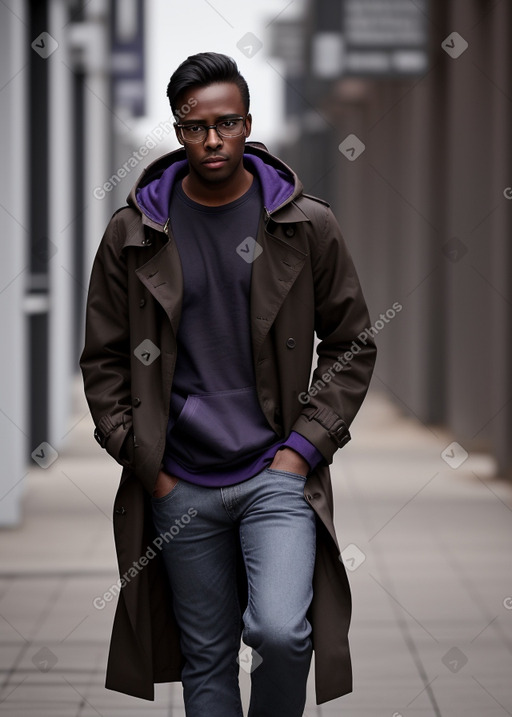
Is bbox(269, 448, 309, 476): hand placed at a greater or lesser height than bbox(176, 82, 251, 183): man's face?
lesser

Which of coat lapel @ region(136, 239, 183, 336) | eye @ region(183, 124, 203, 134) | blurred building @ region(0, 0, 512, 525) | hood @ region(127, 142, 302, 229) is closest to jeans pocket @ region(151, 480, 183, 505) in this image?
coat lapel @ region(136, 239, 183, 336)

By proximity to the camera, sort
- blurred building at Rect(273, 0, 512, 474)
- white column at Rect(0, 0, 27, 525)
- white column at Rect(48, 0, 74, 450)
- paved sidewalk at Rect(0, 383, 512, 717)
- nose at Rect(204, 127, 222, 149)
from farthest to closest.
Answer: white column at Rect(48, 0, 74, 450) → blurred building at Rect(273, 0, 512, 474) → white column at Rect(0, 0, 27, 525) → paved sidewalk at Rect(0, 383, 512, 717) → nose at Rect(204, 127, 222, 149)

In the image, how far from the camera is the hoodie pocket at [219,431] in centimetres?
308

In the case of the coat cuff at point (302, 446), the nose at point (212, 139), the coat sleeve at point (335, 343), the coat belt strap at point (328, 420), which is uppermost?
the nose at point (212, 139)

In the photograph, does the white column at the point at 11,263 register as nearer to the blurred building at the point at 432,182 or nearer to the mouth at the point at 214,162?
the blurred building at the point at 432,182

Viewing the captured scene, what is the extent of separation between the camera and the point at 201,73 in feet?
10.1

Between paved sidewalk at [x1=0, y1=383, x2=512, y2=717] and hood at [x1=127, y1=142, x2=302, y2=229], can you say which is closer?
hood at [x1=127, y1=142, x2=302, y2=229]

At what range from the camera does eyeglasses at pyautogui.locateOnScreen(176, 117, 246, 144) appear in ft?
10.0

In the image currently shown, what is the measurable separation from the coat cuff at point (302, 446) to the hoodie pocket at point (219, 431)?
4 cm

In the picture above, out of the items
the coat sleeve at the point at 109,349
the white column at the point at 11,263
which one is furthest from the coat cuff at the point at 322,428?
the white column at the point at 11,263

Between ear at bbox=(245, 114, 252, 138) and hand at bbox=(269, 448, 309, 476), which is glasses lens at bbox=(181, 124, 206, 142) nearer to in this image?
ear at bbox=(245, 114, 252, 138)

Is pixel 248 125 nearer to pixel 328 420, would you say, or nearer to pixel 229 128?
pixel 229 128

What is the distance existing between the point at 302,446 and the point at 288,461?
1.9 inches

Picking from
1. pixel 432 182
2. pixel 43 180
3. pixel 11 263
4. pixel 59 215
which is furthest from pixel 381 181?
pixel 11 263
